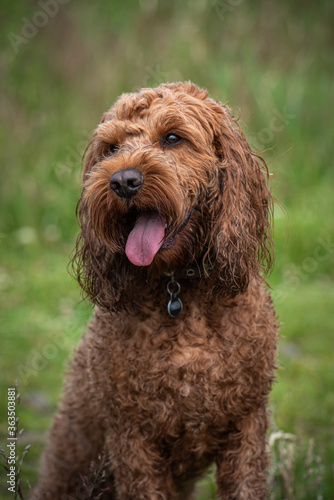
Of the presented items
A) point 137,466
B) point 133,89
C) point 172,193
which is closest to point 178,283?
point 172,193

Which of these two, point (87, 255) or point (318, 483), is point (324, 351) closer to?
point (318, 483)

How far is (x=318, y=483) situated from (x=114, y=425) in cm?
116

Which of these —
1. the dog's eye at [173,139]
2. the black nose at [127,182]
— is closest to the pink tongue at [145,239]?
the black nose at [127,182]

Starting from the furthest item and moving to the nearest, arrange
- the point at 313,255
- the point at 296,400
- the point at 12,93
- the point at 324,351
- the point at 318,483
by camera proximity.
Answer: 1. the point at 12,93
2. the point at 313,255
3. the point at 324,351
4. the point at 296,400
5. the point at 318,483

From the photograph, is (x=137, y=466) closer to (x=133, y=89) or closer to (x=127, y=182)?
(x=127, y=182)

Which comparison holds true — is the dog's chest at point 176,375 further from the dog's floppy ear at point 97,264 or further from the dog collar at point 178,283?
the dog's floppy ear at point 97,264

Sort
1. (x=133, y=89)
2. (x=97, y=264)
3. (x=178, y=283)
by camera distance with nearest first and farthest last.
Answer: (x=178, y=283)
(x=97, y=264)
(x=133, y=89)

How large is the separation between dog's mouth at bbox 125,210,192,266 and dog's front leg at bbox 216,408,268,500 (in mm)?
867

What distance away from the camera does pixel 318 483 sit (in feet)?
10.8

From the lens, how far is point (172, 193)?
2436 millimetres

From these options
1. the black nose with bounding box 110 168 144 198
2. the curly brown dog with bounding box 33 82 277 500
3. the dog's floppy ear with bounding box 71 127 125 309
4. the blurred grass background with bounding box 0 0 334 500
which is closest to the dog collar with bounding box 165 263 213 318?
the curly brown dog with bounding box 33 82 277 500

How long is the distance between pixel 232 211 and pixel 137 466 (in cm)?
117

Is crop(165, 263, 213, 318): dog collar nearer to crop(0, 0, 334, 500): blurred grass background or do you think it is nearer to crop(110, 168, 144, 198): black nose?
crop(110, 168, 144, 198): black nose

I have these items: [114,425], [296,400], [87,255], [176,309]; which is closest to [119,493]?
[114,425]
